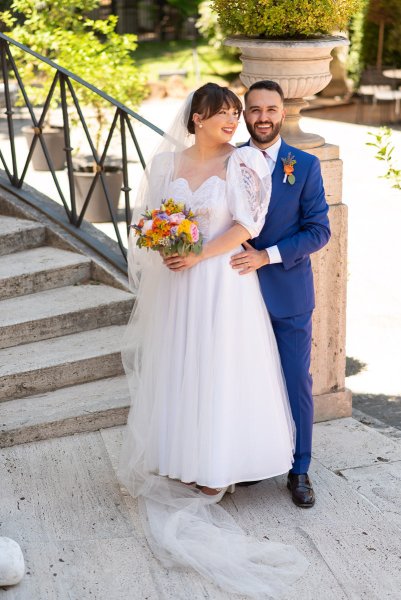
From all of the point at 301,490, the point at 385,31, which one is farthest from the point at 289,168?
the point at 385,31

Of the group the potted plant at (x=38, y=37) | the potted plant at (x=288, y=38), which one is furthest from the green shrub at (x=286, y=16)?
the potted plant at (x=38, y=37)

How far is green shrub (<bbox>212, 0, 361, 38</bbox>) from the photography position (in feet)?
13.8

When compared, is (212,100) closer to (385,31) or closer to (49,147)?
(49,147)

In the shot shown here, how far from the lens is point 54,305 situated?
17.0 ft

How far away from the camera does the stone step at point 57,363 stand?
4734 millimetres

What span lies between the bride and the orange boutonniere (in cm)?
11

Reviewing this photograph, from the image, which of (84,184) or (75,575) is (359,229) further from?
(75,575)

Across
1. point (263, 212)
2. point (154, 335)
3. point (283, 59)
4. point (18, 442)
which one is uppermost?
point (283, 59)

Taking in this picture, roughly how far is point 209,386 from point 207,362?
100 millimetres

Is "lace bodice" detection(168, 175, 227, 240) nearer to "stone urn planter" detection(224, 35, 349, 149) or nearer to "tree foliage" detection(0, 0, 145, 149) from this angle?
"stone urn planter" detection(224, 35, 349, 149)

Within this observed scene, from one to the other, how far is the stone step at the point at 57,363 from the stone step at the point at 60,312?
2.2 inches

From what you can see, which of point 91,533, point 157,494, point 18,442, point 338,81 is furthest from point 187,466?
point 338,81

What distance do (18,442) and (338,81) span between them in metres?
15.2

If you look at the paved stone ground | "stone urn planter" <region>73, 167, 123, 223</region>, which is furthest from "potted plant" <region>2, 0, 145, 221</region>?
the paved stone ground
